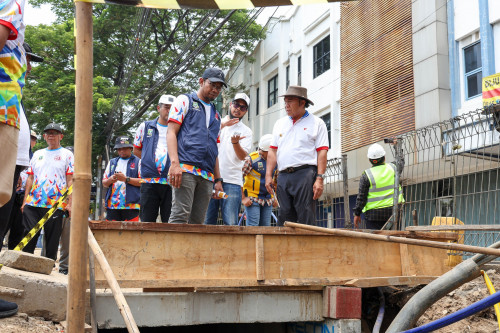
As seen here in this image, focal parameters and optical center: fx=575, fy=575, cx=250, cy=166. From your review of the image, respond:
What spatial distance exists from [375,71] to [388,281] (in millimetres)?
13105

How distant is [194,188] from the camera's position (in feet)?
17.3

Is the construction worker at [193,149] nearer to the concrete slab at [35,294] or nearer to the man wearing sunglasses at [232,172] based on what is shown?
the concrete slab at [35,294]

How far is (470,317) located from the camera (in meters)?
5.50

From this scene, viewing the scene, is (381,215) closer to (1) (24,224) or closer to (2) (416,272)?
(2) (416,272)

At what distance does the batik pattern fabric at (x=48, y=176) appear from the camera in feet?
23.5

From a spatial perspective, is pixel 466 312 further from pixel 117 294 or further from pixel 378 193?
pixel 378 193

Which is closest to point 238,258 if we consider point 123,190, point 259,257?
point 259,257

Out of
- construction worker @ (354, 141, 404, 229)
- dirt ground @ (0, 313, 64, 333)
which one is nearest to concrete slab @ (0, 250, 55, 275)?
dirt ground @ (0, 313, 64, 333)

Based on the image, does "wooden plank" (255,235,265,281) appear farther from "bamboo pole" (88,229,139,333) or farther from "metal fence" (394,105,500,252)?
"metal fence" (394,105,500,252)

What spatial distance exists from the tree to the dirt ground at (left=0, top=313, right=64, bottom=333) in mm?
16742

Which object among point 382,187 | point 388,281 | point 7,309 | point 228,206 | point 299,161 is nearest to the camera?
point 7,309

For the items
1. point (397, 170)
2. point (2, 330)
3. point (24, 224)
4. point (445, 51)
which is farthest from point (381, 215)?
point (445, 51)

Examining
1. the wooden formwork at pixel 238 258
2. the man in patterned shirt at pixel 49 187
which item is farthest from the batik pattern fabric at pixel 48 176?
the wooden formwork at pixel 238 258

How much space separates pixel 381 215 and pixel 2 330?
5.53 m
